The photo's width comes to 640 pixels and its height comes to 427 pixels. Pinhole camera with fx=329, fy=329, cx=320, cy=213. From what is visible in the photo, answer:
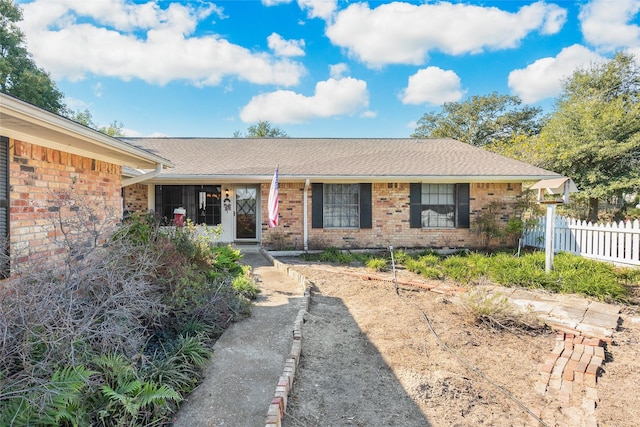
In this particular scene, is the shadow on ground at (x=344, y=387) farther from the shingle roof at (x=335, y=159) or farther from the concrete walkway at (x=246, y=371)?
the shingle roof at (x=335, y=159)

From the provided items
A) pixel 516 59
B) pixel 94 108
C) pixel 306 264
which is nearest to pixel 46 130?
pixel 306 264

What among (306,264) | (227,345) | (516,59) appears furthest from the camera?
(516,59)

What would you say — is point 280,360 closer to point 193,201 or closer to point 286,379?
point 286,379

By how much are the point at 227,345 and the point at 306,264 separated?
4.82 meters

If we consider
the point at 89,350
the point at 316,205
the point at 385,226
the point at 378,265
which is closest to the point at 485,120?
the point at 385,226

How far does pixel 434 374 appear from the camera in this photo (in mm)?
3467

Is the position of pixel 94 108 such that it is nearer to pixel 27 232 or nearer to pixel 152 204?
pixel 152 204

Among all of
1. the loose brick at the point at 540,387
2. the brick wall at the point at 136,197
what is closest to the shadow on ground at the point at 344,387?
the loose brick at the point at 540,387

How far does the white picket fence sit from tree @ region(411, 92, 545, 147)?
73.5 feet

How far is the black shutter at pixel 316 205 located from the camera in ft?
33.6

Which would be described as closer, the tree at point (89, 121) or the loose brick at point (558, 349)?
the loose brick at point (558, 349)

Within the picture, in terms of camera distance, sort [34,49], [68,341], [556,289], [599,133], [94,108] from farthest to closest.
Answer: [94,108] → [34,49] → [599,133] → [556,289] → [68,341]

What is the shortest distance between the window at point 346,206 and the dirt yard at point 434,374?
512cm

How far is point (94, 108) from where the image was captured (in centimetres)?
3067
